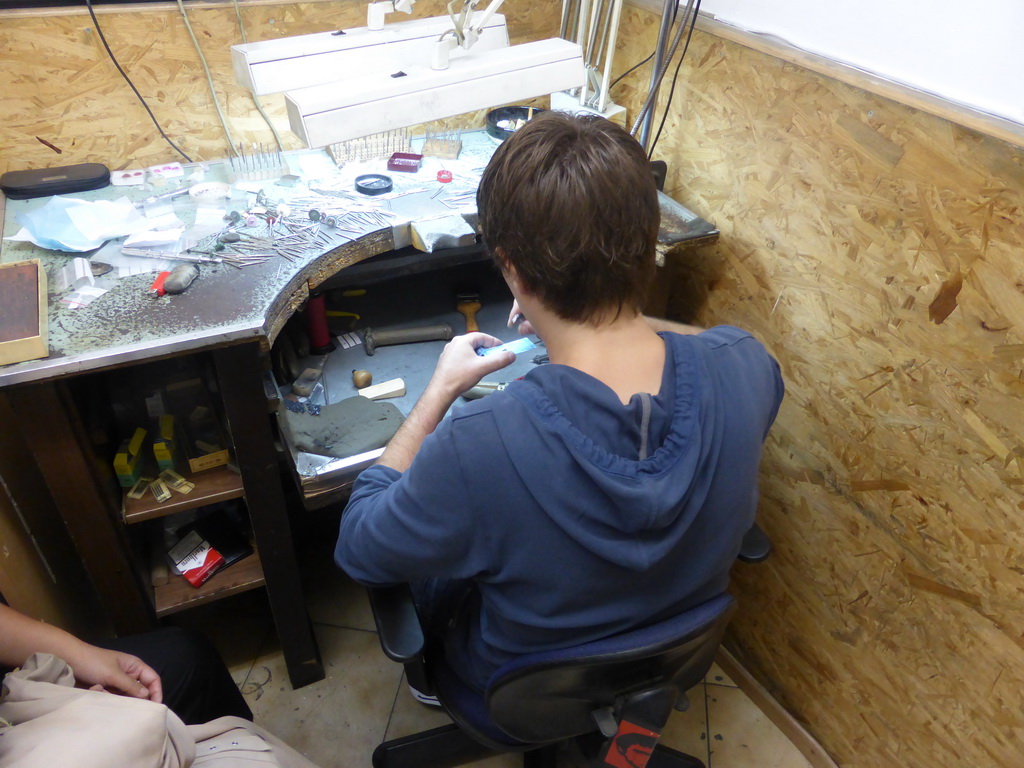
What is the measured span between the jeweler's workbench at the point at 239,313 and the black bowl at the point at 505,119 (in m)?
0.09

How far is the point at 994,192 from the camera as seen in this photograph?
3.00 ft

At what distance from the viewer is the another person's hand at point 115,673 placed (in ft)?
3.43

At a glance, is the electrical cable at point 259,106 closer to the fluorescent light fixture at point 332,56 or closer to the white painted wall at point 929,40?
the fluorescent light fixture at point 332,56

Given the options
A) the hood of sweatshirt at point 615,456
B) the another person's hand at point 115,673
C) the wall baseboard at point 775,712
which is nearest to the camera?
the hood of sweatshirt at point 615,456

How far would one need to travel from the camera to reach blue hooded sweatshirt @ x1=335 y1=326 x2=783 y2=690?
0.75 meters

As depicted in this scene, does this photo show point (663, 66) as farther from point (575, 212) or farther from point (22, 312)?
point (22, 312)

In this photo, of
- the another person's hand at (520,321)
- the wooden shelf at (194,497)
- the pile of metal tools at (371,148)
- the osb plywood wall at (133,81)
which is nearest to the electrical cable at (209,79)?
the osb plywood wall at (133,81)

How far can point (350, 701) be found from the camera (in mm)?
1581

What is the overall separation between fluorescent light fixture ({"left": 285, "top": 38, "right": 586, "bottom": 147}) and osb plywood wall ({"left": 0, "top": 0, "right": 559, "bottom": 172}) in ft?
1.54

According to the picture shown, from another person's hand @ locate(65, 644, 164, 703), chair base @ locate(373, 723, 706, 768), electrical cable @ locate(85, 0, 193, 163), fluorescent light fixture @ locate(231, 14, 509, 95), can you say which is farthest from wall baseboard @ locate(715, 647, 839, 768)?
electrical cable @ locate(85, 0, 193, 163)

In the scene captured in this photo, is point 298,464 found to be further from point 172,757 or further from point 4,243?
point 4,243

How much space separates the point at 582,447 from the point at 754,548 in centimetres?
56

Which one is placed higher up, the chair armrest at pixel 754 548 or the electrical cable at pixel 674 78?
the electrical cable at pixel 674 78

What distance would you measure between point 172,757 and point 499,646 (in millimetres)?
432
